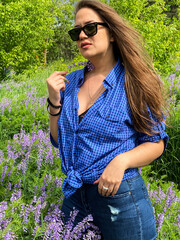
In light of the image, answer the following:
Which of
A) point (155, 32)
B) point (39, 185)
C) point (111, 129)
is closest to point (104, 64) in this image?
point (111, 129)

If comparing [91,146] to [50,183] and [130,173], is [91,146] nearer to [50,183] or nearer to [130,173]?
[130,173]

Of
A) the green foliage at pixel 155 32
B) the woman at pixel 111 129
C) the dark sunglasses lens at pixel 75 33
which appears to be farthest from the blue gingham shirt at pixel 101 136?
the green foliage at pixel 155 32

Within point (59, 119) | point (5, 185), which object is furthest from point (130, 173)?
point (5, 185)

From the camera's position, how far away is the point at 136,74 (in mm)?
1726

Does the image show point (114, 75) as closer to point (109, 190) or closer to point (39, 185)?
point (109, 190)

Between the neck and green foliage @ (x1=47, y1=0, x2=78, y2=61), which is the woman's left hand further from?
green foliage @ (x1=47, y1=0, x2=78, y2=61)

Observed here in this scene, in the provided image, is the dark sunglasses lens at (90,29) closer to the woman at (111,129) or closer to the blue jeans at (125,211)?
the woman at (111,129)

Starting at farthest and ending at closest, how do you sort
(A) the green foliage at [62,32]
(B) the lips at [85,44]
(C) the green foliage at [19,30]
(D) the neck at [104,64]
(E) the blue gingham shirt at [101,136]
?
1. (A) the green foliage at [62,32]
2. (C) the green foliage at [19,30]
3. (D) the neck at [104,64]
4. (B) the lips at [85,44]
5. (E) the blue gingham shirt at [101,136]

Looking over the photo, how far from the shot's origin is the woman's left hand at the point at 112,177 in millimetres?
1527

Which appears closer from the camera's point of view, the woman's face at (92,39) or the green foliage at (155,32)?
the woman's face at (92,39)

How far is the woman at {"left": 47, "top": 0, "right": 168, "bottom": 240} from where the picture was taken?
1.61 metres

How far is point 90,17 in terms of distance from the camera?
1.78m

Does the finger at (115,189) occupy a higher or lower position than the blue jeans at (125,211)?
higher

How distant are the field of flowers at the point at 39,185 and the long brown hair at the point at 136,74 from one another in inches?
29.4
